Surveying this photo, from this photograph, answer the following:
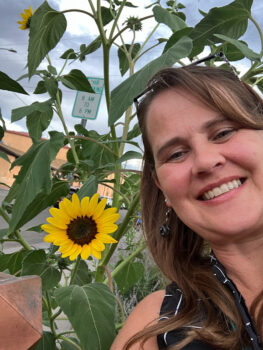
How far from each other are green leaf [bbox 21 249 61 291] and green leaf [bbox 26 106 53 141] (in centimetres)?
33

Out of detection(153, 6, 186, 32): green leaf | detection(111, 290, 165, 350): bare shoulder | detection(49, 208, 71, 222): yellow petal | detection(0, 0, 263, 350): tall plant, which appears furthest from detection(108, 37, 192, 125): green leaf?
detection(111, 290, 165, 350): bare shoulder

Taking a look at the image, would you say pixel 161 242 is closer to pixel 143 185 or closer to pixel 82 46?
pixel 143 185

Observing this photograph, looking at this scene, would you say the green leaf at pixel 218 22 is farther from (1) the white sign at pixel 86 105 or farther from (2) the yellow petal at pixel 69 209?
(1) the white sign at pixel 86 105

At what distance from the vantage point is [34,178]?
625mm

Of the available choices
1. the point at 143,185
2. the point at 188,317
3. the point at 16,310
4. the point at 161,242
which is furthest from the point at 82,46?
the point at 16,310

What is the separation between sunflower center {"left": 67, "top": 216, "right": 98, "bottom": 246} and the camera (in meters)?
0.70

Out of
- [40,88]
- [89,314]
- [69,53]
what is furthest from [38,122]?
[89,314]

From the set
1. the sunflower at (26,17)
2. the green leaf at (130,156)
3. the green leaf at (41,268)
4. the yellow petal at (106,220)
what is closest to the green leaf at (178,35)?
the green leaf at (130,156)

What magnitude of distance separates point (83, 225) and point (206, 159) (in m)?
0.27

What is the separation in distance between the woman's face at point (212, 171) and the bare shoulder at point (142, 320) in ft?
0.51

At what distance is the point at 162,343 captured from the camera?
0.58 m

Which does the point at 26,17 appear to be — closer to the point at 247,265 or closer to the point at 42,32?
the point at 42,32

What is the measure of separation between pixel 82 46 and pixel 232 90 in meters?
0.48

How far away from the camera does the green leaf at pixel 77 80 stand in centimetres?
81
